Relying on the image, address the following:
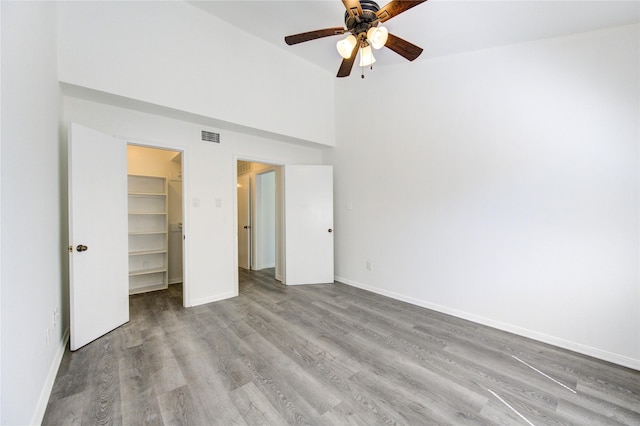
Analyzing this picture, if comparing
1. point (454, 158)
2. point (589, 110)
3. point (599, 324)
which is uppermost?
point (589, 110)

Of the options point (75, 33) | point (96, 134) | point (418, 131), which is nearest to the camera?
point (75, 33)

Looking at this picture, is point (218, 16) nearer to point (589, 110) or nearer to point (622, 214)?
point (589, 110)

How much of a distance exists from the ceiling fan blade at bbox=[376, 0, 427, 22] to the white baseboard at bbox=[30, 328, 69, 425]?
3376 millimetres

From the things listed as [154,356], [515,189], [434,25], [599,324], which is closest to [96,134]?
[154,356]

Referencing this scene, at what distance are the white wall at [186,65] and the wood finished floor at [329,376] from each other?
248 cm

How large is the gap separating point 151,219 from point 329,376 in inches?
149

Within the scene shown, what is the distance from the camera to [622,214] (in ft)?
6.91

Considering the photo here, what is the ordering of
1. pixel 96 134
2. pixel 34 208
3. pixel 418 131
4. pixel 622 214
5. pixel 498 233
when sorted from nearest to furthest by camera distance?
pixel 34 208 → pixel 622 214 → pixel 96 134 → pixel 498 233 → pixel 418 131

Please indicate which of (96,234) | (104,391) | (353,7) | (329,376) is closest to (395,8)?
(353,7)

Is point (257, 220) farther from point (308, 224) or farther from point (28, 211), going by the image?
point (28, 211)

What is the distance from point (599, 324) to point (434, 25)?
3198 millimetres

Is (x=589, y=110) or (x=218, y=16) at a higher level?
(x=218, y=16)

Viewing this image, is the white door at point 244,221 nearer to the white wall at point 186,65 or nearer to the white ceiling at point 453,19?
the white wall at point 186,65

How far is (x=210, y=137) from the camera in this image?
343cm
